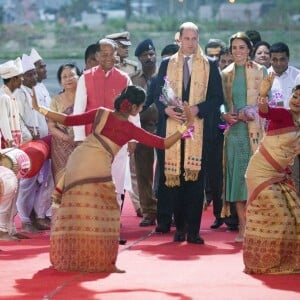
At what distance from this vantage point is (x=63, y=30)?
751 inches

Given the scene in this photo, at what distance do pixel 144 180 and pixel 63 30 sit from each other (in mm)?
5877

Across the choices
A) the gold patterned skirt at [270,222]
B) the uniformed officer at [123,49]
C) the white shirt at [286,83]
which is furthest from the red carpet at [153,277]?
the uniformed officer at [123,49]

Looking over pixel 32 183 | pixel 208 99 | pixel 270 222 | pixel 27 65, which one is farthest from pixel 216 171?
pixel 270 222

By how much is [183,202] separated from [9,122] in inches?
67.4

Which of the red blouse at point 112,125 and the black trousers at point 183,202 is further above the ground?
the red blouse at point 112,125

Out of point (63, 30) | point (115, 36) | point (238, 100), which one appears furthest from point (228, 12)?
point (238, 100)

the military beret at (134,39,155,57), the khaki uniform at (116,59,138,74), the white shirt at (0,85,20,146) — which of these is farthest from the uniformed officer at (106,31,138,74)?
the white shirt at (0,85,20,146)

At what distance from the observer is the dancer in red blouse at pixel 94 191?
10008 millimetres

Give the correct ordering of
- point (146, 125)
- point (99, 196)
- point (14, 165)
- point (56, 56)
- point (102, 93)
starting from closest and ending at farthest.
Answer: point (99, 196) → point (14, 165) → point (102, 93) → point (146, 125) → point (56, 56)

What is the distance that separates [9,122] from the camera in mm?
11969

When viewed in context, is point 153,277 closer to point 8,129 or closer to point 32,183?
point 8,129

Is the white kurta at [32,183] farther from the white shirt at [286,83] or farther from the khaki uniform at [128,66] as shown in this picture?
the white shirt at [286,83]

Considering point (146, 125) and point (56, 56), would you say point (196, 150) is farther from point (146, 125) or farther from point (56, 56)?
point (56, 56)

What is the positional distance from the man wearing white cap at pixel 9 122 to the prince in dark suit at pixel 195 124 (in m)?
1.28
